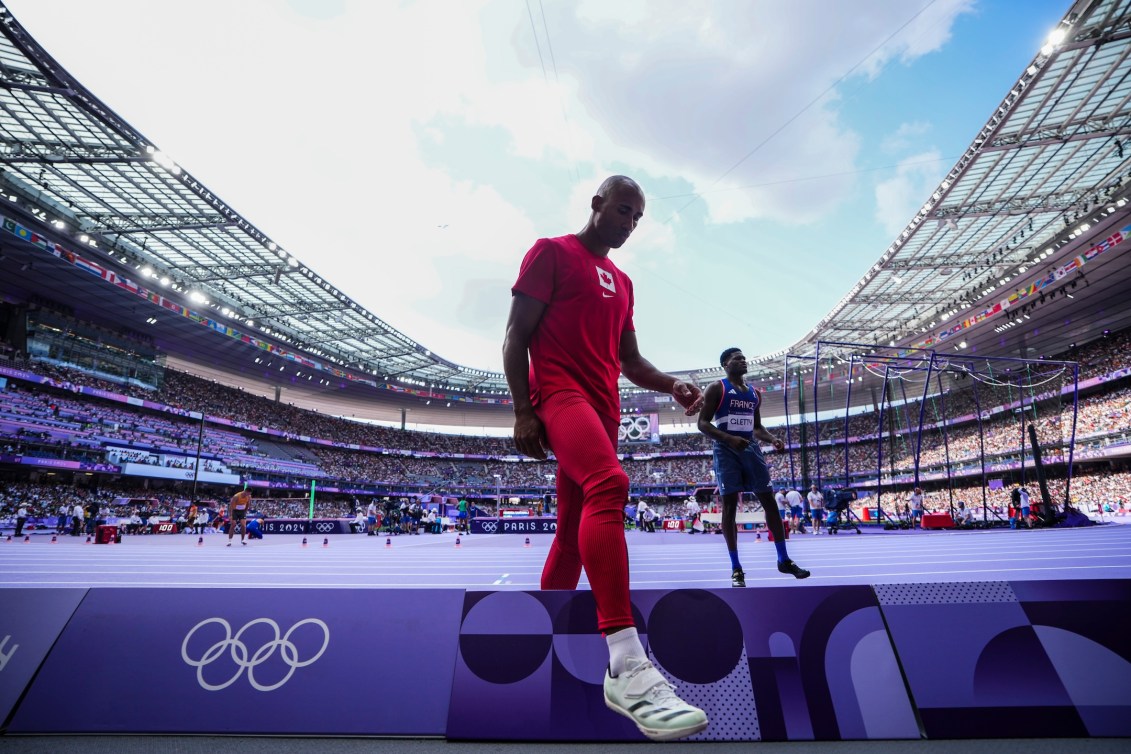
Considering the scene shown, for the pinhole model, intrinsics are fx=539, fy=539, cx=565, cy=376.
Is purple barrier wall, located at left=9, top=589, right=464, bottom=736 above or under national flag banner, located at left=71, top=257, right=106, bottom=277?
under

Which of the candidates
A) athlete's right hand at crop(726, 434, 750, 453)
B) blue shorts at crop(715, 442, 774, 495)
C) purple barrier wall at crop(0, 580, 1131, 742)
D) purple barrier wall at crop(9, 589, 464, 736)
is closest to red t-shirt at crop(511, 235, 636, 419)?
purple barrier wall at crop(0, 580, 1131, 742)

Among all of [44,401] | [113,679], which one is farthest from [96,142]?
[113,679]

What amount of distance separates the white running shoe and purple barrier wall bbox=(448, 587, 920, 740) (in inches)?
13.7

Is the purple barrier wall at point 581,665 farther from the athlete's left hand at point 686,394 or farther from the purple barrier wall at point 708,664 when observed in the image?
the athlete's left hand at point 686,394

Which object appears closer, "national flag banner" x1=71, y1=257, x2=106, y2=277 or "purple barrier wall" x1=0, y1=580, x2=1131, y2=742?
"purple barrier wall" x1=0, y1=580, x2=1131, y2=742

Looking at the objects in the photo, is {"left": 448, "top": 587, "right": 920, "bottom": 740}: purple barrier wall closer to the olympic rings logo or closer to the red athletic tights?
the red athletic tights

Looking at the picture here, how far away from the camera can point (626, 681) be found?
4.81ft

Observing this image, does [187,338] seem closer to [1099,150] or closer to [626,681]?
[626,681]

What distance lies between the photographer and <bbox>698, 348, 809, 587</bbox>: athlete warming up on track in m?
4.20

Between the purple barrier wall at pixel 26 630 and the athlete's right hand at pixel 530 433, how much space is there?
6.17 ft

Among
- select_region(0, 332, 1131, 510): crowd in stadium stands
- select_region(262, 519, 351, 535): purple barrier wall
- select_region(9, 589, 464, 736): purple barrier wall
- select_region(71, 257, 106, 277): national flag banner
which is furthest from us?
select_region(0, 332, 1131, 510): crowd in stadium stands

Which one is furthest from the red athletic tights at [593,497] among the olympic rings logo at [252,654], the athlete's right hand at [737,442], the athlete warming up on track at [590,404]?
the athlete's right hand at [737,442]

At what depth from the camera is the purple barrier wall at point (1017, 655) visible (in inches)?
68.1

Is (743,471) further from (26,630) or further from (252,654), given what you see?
(26,630)
